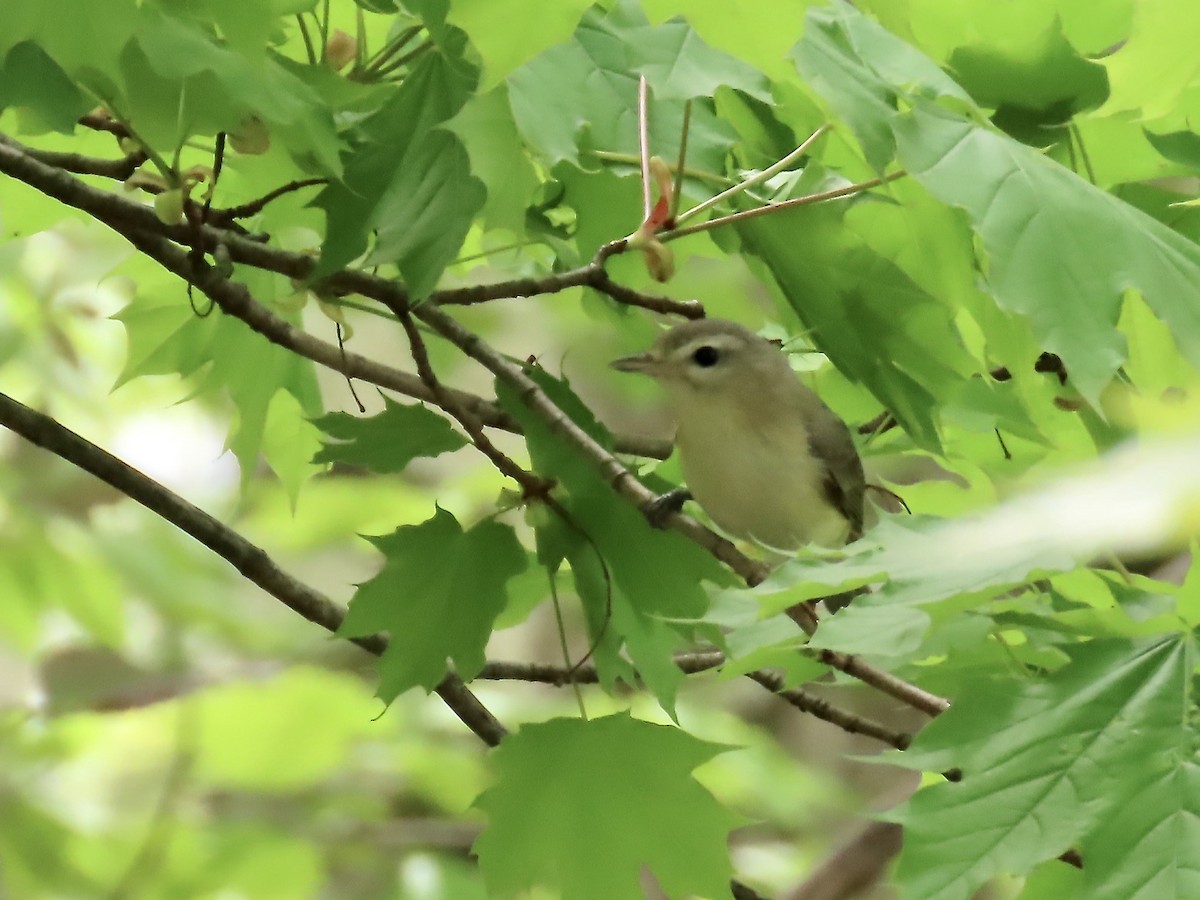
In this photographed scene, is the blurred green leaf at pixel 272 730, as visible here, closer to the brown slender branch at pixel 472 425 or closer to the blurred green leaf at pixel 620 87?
the brown slender branch at pixel 472 425

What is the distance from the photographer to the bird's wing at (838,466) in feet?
5.52

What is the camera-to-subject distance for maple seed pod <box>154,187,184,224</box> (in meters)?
0.91

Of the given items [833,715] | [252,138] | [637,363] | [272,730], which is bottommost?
[272,730]

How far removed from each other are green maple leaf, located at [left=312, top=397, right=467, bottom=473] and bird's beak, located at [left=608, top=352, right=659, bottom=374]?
0.49 m

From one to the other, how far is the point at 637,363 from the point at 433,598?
61 centimetres

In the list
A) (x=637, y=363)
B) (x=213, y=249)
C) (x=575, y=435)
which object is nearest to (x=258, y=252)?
(x=213, y=249)

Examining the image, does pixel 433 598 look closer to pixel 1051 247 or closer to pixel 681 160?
pixel 681 160

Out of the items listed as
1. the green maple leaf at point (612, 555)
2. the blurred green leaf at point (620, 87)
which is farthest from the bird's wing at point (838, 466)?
the blurred green leaf at point (620, 87)

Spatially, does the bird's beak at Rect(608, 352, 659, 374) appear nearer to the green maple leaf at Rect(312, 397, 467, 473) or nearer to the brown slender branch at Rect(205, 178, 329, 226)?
the green maple leaf at Rect(312, 397, 467, 473)

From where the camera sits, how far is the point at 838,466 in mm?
1693

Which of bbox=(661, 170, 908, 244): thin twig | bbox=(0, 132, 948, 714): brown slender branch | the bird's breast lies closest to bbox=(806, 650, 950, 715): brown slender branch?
bbox=(0, 132, 948, 714): brown slender branch

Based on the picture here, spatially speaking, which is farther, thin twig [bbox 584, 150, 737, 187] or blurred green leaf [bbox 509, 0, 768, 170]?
thin twig [bbox 584, 150, 737, 187]

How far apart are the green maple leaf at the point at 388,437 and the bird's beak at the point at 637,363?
1.60ft

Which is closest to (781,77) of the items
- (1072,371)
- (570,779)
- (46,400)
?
(1072,371)
